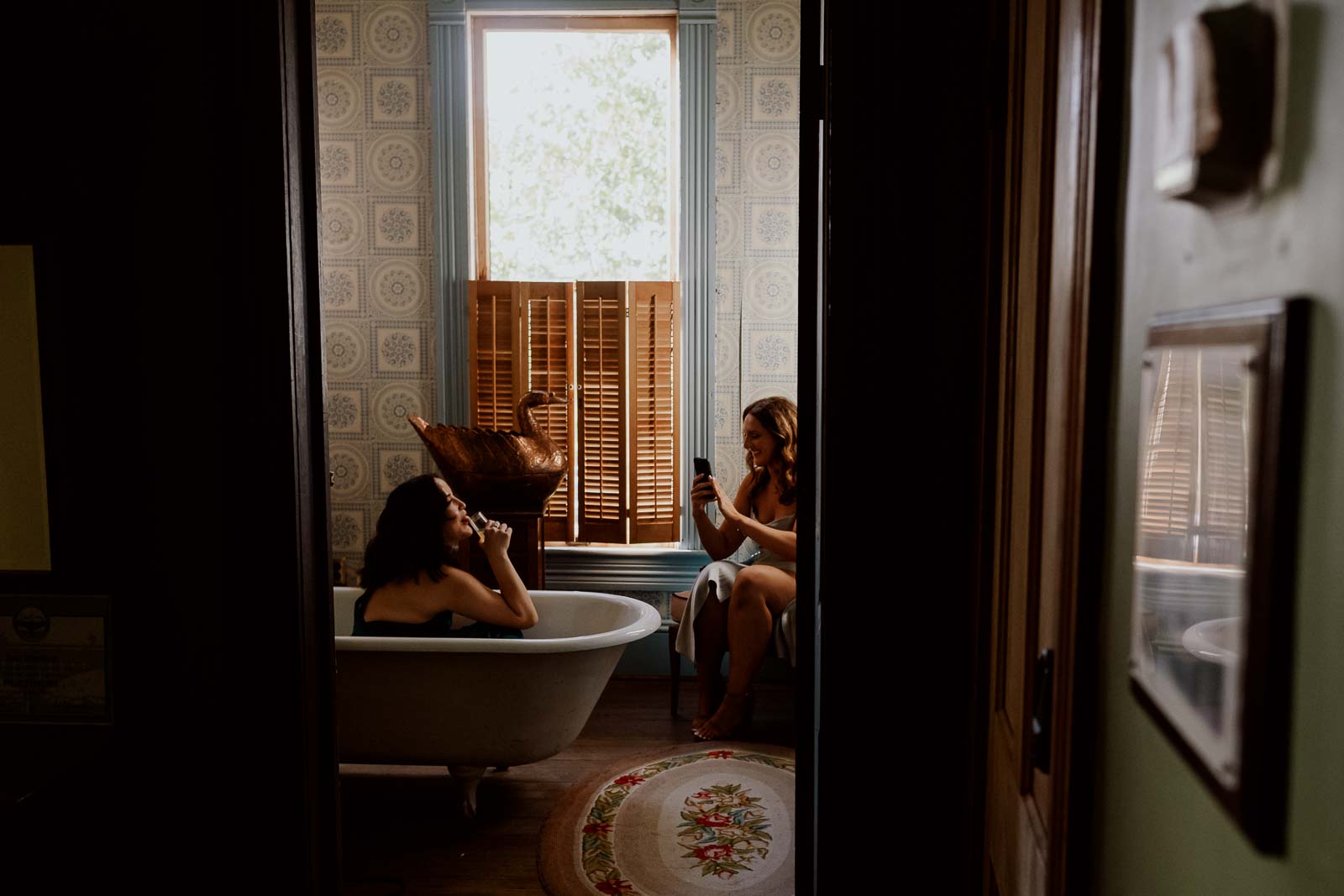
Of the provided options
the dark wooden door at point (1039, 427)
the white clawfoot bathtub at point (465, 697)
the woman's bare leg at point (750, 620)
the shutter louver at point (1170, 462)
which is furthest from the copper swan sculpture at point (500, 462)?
the shutter louver at point (1170, 462)

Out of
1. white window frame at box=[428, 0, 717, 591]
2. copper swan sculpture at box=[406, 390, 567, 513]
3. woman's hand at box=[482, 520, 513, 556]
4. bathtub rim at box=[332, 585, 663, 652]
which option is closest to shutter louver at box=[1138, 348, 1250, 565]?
bathtub rim at box=[332, 585, 663, 652]

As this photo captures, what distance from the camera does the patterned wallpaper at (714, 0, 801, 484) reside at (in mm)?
4121

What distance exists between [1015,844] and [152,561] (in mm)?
1239

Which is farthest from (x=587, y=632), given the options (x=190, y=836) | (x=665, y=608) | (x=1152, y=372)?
(x=1152, y=372)

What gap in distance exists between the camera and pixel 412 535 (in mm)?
3059

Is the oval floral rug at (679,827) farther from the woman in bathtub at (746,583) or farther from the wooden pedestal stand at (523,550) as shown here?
the wooden pedestal stand at (523,550)

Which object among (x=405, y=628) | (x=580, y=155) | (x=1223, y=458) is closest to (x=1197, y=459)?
(x=1223, y=458)

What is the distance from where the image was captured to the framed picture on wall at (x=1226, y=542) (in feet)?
1.48

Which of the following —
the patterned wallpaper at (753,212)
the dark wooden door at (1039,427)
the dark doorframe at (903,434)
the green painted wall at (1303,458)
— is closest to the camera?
the green painted wall at (1303,458)

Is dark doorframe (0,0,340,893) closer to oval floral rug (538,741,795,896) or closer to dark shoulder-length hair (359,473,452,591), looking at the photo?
oval floral rug (538,741,795,896)

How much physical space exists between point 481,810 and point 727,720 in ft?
3.32

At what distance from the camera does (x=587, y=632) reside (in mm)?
3521

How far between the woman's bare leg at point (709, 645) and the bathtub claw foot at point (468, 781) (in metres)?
0.99

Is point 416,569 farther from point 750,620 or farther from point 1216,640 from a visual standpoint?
point 1216,640
